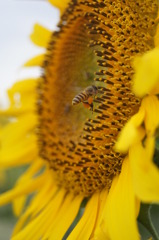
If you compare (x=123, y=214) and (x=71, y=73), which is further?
(x=71, y=73)

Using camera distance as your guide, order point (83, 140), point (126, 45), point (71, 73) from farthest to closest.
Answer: point (71, 73), point (83, 140), point (126, 45)

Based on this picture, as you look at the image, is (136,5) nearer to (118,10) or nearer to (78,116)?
(118,10)

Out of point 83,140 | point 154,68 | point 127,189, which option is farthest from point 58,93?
point 154,68

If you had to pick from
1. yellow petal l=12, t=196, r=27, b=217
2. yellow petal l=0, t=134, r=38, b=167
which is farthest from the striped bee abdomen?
yellow petal l=12, t=196, r=27, b=217

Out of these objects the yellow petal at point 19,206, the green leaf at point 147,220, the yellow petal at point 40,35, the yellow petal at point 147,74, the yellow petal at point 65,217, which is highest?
the yellow petal at point 40,35

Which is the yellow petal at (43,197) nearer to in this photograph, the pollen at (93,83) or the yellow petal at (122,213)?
the pollen at (93,83)

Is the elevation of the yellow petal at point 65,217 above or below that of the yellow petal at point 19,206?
above

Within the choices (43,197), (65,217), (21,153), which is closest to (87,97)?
(65,217)

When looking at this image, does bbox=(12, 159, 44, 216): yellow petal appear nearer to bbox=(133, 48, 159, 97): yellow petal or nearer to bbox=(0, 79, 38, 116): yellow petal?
bbox=(0, 79, 38, 116): yellow petal

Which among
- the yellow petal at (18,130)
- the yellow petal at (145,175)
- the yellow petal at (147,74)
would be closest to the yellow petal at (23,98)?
the yellow petal at (18,130)

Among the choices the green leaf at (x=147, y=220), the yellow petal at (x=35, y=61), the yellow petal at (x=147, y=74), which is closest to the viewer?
the yellow petal at (x=147, y=74)
